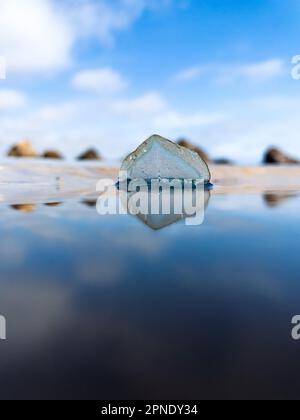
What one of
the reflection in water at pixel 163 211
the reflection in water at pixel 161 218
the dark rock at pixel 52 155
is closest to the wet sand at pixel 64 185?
the reflection in water at pixel 163 211

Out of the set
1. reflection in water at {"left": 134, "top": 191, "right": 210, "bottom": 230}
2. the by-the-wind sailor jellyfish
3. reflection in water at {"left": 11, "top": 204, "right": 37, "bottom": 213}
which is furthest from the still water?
the by-the-wind sailor jellyfish

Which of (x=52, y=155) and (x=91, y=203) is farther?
(x=52, y=155)

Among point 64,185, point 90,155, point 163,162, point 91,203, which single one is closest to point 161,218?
point 91,203

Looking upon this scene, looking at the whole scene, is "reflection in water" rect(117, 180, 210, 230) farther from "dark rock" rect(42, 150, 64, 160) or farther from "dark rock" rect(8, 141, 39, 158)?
"dark rock" rect(8, 141, 39, 158)

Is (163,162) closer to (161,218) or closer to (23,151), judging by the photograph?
(161,218)

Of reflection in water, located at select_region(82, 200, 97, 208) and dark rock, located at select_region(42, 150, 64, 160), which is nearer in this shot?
reflection in water, located at select_region(82, 200, 97, 208)

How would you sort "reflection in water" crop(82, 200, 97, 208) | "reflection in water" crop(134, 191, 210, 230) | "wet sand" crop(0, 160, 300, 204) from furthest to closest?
"wet sand" crop(0, 160, 300, 204), "reflection in water" crop(82, 200, 97, 208), "reflection in water" crop(134, 191, 210, 230)

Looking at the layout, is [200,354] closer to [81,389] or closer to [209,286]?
[81,389]
